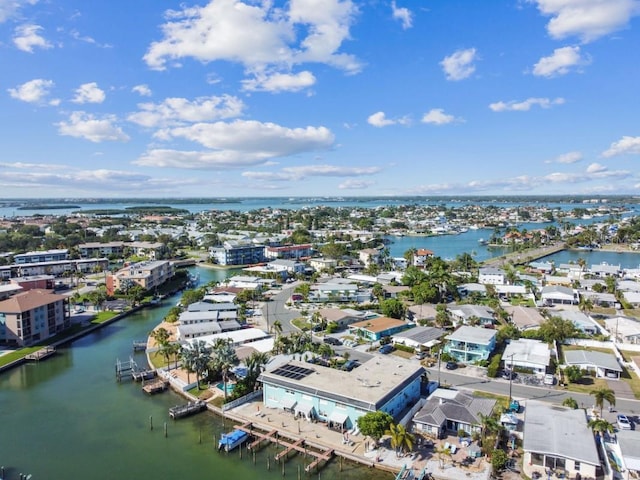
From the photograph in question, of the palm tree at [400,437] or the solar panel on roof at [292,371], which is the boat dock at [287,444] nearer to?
the palm tree at [400,437]

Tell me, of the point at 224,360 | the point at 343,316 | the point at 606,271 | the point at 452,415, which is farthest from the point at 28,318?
the point at 606,271

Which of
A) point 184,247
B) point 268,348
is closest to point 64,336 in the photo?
point 268,348

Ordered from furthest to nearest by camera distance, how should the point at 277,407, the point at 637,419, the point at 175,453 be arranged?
1. the point at 277,407
2. the point at 637,419
3. the point at 175,453

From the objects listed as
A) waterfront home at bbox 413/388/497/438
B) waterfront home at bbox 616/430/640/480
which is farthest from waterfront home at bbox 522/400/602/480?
waterfront home at bbox 413/388/497/438

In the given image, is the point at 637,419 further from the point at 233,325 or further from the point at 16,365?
the point at 16,365

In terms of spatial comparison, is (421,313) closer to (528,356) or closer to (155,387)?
(528,356)

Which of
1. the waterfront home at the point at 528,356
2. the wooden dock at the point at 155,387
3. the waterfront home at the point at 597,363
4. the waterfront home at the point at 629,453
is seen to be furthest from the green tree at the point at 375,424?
the waterfront home at the point at 597,363
